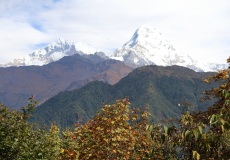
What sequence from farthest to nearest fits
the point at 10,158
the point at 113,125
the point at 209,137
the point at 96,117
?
the point at 10,158
the point at 96,117
the point at 113,125
the point at 209,137

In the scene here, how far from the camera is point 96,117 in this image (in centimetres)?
1836

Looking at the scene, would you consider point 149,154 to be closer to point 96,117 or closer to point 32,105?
point 96,117

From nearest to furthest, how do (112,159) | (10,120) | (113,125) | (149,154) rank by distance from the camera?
1. (149,154)
2. (112,159)
3. (113,125)
4. (10,120)

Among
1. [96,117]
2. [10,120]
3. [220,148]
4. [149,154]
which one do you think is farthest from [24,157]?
[220,148]

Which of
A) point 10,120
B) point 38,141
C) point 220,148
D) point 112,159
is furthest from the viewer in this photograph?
point 38,141

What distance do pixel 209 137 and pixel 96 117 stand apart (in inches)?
427

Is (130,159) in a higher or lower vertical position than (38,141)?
higher

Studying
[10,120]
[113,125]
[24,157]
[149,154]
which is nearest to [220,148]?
[149,154]

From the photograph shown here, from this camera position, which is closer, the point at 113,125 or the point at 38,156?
the point at 113,125

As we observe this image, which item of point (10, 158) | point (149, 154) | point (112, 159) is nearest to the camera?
point (149, 154)

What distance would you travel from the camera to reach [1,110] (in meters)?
21.5

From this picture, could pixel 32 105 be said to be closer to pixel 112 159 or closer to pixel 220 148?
pixel 112 159

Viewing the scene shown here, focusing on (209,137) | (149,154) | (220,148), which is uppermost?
(209,137)

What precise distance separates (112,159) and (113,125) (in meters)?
2.20
